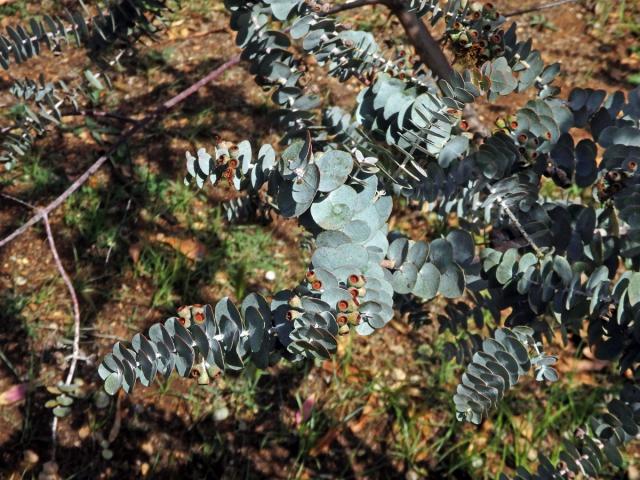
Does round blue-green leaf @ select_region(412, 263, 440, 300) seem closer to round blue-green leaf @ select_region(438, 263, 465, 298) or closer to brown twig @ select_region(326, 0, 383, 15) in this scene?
round blue-green leaf @ select_region(438, 263, 465, 298)

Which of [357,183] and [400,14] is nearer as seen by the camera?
[357,183]

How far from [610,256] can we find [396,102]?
50 centimetres

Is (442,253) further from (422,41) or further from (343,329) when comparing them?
(422,41)

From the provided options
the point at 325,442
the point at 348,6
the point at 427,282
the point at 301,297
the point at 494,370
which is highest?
the point at 348,6

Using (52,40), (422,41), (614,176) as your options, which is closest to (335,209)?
(614,176)

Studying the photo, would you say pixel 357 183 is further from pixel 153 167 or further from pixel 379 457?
pixel 153 167

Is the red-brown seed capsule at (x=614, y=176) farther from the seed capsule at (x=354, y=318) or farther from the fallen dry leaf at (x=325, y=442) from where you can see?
the fallen dry leaf at (x=325, y=442)

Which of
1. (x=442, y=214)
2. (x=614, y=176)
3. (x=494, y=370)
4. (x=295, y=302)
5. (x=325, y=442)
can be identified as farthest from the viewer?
(x=325, y=442)

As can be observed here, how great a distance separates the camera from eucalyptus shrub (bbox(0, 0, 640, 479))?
107 centimetres

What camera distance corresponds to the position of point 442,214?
1421 mm

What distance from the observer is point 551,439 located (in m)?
2.20

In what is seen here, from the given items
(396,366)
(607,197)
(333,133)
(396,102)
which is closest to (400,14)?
(333,133)

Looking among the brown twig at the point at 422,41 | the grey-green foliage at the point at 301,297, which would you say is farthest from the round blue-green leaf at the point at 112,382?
the brown twig at the point at 422,41

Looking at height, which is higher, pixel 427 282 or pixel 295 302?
pixel 295 302
